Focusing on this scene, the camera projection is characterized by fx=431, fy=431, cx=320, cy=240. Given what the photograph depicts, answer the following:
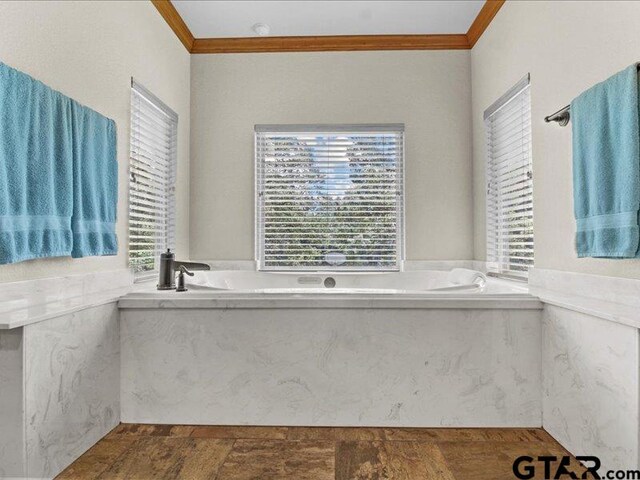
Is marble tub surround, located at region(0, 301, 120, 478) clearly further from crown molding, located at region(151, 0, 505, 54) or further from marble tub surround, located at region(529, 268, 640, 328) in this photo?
crown molding, located at region(151, 0, 505, 54)

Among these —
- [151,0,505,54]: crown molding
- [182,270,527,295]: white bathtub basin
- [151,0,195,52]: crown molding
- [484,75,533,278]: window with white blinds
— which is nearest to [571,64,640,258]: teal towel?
[484,75,533,278]: window with white blinds

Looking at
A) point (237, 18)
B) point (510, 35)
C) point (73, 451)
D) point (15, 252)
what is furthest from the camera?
point (237, 18)

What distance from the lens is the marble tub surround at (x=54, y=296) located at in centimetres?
139

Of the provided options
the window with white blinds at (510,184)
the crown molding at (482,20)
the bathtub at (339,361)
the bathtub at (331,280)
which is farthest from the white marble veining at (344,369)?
the crown molding at (482,20)

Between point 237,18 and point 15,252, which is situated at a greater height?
point 237,18

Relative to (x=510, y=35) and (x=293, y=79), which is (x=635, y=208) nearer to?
(x=510, y=35)

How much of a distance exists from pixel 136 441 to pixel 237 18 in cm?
264

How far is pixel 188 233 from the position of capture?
325 cm

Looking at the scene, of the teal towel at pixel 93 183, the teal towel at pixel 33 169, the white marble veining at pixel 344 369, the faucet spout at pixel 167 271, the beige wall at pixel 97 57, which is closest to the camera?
the teal towel at pixel 33 169

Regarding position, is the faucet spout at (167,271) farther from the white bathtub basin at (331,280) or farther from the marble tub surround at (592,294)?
the marble tub surround at (592,294)

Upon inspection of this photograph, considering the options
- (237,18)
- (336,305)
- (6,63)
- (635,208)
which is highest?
(237,18)

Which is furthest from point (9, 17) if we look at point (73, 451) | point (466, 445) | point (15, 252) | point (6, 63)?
point (466, 445)

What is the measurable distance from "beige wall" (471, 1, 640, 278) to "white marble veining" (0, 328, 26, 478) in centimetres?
205

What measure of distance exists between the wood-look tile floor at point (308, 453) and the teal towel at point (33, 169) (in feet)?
2.75
